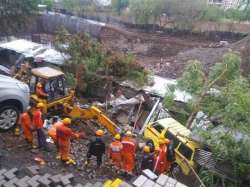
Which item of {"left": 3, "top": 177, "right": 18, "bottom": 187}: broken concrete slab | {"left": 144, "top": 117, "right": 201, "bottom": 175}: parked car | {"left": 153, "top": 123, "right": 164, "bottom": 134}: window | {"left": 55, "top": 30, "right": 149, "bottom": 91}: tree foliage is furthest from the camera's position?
{"left": 55, "top": 30, "right": 149, "bottom": 91}: tree foliage

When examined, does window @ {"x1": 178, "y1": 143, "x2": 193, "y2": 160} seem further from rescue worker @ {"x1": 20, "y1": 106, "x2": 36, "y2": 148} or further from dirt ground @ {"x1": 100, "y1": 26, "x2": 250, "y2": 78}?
dirt ground @ {"x1": 100, "y1": 26, "x2": 250, "y2": 78}

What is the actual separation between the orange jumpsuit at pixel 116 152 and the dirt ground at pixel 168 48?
10.6m

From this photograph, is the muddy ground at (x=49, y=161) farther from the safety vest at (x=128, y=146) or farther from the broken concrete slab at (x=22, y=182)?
the broken concrete slab at (x=22, y=182)

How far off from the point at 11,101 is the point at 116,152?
310cm

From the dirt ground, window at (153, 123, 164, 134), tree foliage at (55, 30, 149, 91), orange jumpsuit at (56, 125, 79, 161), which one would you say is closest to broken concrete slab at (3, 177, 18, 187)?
orange jumpsuit at (56, 125, 79, 161)

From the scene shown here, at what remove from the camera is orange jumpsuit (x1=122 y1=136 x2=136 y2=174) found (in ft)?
28.2

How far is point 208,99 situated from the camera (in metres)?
12.3

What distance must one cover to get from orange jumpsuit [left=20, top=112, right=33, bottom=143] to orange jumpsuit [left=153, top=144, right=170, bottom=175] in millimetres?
3366

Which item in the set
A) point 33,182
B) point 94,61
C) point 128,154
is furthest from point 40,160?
point 94,61

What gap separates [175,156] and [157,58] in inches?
573

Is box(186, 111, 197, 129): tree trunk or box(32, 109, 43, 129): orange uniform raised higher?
box(32, 109, 43, 129): orange uniform

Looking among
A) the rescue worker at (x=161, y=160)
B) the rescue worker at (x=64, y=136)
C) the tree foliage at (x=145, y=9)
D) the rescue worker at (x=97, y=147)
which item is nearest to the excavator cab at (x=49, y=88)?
the rescue worker at (x=64, y=136)

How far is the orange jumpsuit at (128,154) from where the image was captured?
8.61m

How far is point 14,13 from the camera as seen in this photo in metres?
19.5
